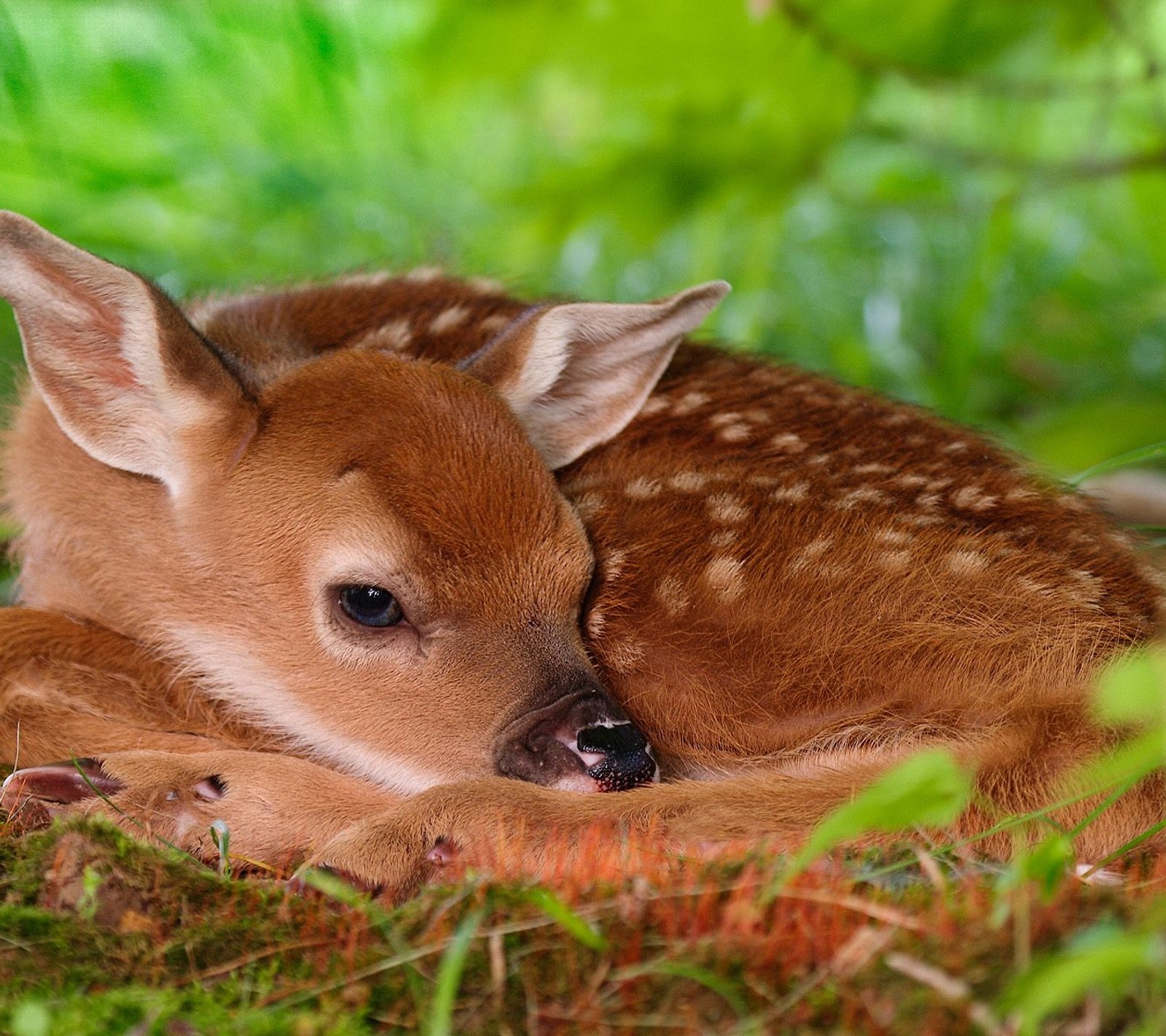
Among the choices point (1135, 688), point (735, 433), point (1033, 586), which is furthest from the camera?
point (735, 433)

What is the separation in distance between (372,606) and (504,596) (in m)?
0.26

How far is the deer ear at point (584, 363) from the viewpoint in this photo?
3.24 meters

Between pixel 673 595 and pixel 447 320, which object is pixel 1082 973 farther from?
pixel 447 320

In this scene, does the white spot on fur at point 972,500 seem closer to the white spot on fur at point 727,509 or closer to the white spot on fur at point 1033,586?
the white spot on fur at point 1033,586

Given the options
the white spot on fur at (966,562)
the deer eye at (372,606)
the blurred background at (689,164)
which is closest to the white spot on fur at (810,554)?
the white spot on fur at (966,562)

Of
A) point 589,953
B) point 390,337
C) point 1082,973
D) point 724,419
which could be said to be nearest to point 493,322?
point 390,337

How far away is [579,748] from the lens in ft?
8.38

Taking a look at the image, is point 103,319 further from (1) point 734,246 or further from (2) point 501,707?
(1) point 734,246

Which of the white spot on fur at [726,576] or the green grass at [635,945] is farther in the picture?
the white spot on fur at [726,576]

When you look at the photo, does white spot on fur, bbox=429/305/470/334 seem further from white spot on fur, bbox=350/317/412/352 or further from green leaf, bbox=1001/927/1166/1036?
green leaf, bbox=1001/927/1166/1036

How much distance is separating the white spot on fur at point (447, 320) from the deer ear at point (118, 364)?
0.72m

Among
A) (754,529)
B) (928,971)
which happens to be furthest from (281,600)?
(928,971)

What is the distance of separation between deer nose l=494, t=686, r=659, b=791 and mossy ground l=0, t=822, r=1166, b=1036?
20.0 inches

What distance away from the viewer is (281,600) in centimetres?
289
